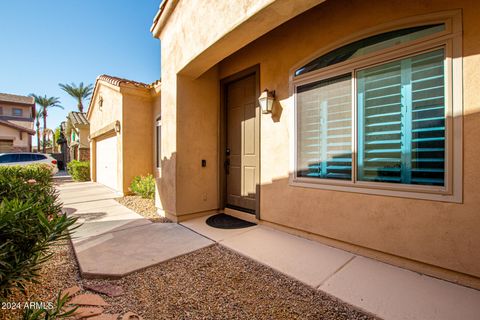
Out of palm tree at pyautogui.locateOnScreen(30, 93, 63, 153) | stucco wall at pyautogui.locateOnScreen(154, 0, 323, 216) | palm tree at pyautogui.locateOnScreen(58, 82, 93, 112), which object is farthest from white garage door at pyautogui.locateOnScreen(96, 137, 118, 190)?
palm tree at pyautogui.locateOnScreen(30, 93, 63, 153)

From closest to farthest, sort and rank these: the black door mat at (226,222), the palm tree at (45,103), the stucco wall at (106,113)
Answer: the black door mat at (226,222), the stucco wall at (106,113), the palm tree at (45,103)

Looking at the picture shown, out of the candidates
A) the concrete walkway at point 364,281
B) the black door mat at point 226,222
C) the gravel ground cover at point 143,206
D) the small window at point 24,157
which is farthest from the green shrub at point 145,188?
the small window at point 24,157

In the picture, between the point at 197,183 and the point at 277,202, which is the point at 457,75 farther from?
the point at 197,183

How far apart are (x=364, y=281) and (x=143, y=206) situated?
555 centimetres

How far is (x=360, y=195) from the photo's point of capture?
117 inches

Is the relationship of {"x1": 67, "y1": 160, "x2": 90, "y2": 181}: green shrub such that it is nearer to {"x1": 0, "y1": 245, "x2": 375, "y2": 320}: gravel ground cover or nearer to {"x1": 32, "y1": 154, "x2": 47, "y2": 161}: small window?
{"x1": 32, "y1": 154, "x2": 47, "y2": 161}: small window

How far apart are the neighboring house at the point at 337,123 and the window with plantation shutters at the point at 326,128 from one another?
2 centimetres

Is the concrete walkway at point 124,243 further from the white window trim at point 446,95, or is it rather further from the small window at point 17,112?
the small window at point 17,112

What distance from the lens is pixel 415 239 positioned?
2.54 metres

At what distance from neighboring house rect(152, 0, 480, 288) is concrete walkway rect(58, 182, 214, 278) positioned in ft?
2.37

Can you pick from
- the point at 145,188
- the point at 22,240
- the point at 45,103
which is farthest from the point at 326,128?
the point at 45,103

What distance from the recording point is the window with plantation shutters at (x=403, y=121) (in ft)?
8.17

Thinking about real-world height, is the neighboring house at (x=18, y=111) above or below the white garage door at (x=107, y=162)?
above

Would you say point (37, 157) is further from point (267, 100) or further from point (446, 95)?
point (446, 95)
